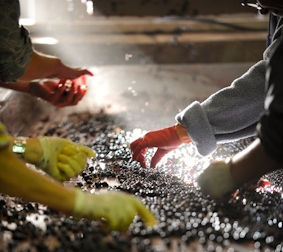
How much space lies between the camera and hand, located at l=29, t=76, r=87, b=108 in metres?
2.20

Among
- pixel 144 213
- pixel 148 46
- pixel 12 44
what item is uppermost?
pixel 12 44

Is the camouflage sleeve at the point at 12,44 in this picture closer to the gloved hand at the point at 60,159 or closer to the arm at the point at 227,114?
the gloved hand at the point at 60,159

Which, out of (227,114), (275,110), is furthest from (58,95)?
(275,110)

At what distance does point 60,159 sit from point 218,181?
0.57 meters

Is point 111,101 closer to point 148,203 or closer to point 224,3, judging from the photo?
point 148,203

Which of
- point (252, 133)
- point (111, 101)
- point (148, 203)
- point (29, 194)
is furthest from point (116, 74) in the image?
point (29, 194)

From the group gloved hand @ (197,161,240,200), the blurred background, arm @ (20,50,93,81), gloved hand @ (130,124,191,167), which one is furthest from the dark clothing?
the blurred background

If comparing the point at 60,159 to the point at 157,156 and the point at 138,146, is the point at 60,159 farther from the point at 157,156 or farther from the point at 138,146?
the point at 157,156

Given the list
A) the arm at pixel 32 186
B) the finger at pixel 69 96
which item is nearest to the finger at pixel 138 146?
the finger at pixel 69 96

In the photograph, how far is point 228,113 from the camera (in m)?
1.80

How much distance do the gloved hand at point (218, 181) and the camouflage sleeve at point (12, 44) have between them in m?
0.95

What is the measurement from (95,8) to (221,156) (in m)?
2.35

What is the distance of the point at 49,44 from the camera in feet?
11.2

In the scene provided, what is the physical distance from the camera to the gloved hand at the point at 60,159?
1479 mm
